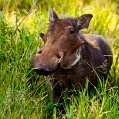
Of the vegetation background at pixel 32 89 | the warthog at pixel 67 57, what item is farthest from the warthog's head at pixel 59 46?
the vegetation background at pixel 32 89

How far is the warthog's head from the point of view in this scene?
486 cm

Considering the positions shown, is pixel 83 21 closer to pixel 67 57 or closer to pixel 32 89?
pixel 67 57

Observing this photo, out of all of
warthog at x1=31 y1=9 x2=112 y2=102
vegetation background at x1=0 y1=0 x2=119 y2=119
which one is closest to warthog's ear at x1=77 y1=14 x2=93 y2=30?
warthog at x1=31 y1=9 x2=112 y2=102

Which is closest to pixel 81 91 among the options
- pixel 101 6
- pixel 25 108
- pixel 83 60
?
pixel 83 60

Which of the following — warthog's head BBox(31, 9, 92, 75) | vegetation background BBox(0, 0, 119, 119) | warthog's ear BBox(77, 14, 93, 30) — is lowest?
vegetation background BBox(0, 0, 119, 119)

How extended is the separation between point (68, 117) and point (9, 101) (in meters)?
0.54

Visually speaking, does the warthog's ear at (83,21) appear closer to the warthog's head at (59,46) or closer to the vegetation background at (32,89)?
the warthog's head at (59,46)

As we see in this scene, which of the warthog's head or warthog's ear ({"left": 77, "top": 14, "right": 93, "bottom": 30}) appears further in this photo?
warthog's ear ({"left": 77, "top": 14, "right": 93, "bottom": 30})

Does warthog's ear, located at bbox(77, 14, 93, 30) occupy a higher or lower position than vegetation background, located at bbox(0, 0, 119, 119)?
higher

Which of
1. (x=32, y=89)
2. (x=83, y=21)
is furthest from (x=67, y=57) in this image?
(x=32, y=89)

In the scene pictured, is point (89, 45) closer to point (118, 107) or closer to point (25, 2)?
point (118, 107)

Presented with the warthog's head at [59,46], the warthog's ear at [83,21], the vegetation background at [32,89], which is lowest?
the vegetation background at [32,89]

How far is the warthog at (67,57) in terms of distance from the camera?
193 inches

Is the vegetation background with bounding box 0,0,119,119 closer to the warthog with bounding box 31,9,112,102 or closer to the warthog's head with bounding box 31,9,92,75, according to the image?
the warthog with bounding box 31,9,112,102
